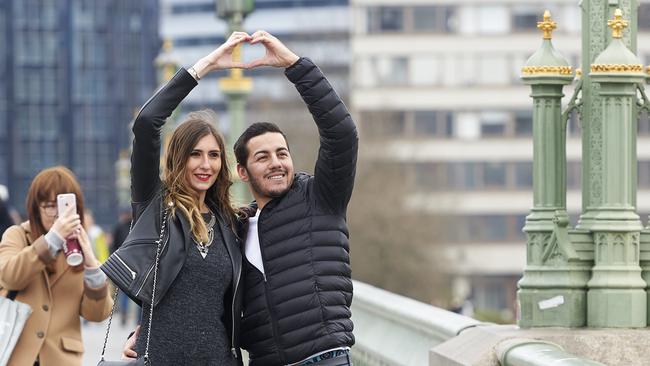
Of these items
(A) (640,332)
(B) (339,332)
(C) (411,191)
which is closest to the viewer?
(B) (339,332)

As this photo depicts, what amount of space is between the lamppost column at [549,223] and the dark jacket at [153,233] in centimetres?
279

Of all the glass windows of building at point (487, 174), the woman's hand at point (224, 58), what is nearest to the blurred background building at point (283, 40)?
the glass windows of building at point (487, 174)

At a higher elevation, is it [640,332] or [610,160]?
[610,160]

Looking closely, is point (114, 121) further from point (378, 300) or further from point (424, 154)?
point (378, 300)

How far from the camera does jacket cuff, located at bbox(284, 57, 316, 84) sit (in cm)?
730

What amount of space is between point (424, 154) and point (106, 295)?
88456 mm

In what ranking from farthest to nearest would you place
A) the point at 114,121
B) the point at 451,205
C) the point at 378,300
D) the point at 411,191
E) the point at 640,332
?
1. the point at 114,121
2. the point at 451,205
3. the point at 411,191
4. the point at 378,300
5. the point at 640,332

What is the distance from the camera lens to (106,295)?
934 centimetres

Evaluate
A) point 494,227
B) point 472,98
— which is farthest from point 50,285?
point 494,227

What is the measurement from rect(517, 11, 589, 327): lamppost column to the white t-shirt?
2669 mm

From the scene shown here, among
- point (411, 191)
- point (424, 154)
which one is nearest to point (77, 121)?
point (424, 154)

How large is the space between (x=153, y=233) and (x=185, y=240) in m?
0.13

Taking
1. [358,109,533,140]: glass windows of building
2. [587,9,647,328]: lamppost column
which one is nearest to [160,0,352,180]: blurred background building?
[358,109,533,140]: glass windows of building

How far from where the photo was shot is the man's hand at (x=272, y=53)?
23.3ft
